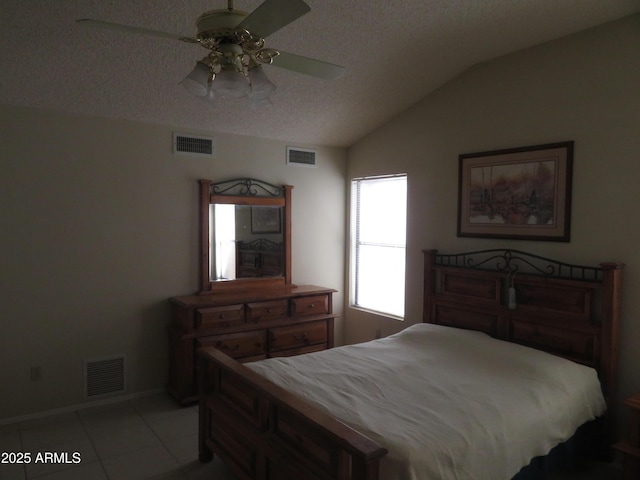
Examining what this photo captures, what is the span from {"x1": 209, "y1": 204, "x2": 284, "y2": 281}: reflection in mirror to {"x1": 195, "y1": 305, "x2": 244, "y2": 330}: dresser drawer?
0.46 meters

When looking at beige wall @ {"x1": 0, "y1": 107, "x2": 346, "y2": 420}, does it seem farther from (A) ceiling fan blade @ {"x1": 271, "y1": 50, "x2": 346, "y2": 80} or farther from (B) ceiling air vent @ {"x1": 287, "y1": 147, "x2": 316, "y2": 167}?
(A) ceiling fan blade @ {"x1": 271, "y1": 50, "x2": 346, "y2": 80}

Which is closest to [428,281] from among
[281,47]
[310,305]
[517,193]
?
[517,193]

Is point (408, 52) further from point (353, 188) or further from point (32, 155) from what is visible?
point (32, 155)

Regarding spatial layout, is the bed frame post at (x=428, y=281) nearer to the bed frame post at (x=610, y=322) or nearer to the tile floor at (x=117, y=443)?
the bed frame post at (x=610, y=322)

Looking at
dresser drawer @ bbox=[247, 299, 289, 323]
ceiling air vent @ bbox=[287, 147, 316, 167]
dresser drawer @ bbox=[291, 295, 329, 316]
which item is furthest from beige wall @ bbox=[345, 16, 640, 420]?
dresser drawer @ bbox=[247, 299, 289, 323]

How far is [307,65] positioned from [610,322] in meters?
2.39

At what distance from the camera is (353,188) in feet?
16.3

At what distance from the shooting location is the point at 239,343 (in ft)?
12.6

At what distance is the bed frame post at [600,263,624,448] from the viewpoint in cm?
273

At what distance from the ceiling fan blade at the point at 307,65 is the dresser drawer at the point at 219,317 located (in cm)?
226

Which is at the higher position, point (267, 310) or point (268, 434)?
point (267, 310)

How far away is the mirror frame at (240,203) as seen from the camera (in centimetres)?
407

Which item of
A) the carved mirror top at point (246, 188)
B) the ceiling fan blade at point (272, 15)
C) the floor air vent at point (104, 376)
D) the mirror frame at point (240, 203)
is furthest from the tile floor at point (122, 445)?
the ceiling fan blade at point (272, 15)

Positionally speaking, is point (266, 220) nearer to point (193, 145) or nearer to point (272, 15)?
point (193, 145)
